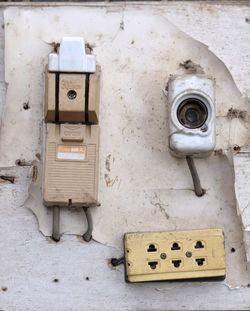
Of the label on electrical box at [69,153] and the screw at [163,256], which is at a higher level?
the label on electrical box at [69,153]

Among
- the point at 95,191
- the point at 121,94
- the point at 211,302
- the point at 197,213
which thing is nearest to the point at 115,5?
the point at 121,94

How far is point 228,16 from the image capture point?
149cm

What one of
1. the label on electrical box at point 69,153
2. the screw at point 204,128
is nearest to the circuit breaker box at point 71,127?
the label on electrical box at point 69,153

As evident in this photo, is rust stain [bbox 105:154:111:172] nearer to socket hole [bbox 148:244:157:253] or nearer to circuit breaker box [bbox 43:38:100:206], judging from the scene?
circuit breaker box [bbox 43:38:100:206]

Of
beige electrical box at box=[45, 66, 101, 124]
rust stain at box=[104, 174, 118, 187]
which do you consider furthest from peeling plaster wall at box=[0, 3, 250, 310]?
beige electrical box at box=[45, 66, 101, 124]

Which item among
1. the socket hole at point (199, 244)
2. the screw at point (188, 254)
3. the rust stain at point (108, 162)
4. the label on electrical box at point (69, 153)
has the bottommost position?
the screw at point (188, 254)

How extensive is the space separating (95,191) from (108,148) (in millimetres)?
153

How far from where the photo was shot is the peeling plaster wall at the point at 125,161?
1406 millimetres

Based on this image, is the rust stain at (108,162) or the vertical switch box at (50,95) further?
the rust stain at (108,162)

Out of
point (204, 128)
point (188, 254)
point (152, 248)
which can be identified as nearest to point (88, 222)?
point (152, 248)

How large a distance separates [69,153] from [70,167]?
4 centimetres

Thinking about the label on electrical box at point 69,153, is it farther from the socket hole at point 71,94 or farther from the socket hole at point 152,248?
the socket hole at point 152,248

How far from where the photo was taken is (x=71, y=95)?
135 centimetres

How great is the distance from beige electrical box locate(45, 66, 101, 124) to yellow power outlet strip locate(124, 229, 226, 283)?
40cm
